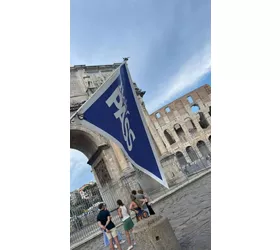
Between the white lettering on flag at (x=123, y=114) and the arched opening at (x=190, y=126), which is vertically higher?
the arched opening at (x=190, y=126)

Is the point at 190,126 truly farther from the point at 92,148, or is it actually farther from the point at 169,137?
the point at 92,148

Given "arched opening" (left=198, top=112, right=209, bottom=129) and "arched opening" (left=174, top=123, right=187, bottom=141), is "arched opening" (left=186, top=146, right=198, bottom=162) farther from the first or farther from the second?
"arched opening" (left=198, top=112, right=209, bottom=129)

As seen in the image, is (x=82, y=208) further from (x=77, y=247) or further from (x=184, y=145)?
(x=184, y=145)

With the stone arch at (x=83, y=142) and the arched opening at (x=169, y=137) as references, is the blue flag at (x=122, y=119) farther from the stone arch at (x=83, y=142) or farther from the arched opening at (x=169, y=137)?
the arched opening at (x=169, y=137)

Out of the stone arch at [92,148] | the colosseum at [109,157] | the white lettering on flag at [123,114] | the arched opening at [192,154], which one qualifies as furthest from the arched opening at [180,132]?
the white lettering on flag at [123,114]

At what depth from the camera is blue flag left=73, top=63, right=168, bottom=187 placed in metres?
3.24

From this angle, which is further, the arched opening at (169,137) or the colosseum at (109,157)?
the arched opening at (169,137)

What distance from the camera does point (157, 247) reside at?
12.0 ft

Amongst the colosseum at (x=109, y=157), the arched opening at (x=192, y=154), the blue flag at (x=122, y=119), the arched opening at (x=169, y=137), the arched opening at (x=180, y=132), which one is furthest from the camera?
the arched opening at (x=169, y=137)

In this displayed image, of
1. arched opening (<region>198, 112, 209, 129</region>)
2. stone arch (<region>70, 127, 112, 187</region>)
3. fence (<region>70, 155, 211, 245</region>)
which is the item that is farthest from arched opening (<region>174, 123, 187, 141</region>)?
stone arch (<region>70, 127, 112, 187</region>)

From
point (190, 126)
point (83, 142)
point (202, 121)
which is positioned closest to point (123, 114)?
point (83, 142)

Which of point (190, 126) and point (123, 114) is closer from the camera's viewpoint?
point (123, 114)

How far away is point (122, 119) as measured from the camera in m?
3.51

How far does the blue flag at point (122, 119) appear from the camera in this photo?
324 cm
